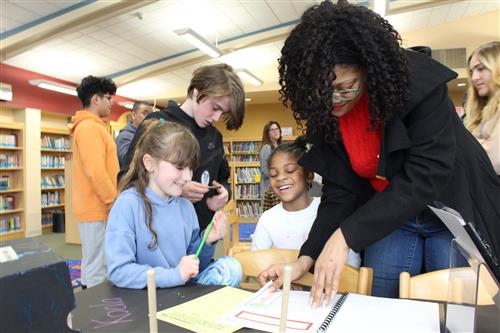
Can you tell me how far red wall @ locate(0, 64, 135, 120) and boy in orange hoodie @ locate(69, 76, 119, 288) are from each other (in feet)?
15.1

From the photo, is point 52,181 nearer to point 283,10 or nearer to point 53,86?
point 53,86

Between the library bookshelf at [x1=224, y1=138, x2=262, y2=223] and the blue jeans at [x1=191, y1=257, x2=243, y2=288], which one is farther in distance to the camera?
the library bookshelf at [x1=224, y1=138, x2=262, y2=223]

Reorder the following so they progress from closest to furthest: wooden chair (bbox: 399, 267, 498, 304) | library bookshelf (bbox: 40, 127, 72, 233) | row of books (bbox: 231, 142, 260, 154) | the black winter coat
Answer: wooden chair (bbox: 399, 267, 498, 304), the black winter coat, library bookshelf (bbox: 40, 127, 72, 233), row of books (bbox: 231, 142, 260, 154)

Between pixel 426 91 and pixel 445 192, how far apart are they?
290mm

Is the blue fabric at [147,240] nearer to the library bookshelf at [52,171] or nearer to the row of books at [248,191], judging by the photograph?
the row of books at [248,191]

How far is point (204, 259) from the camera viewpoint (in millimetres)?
1269

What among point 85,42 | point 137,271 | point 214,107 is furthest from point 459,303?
point 85,42

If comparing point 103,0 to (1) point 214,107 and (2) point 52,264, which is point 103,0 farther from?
(2) point 52,264

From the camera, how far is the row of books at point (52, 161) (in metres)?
7.48

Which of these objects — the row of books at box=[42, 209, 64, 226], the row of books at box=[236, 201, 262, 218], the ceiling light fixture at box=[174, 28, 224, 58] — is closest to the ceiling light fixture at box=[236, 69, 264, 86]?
the ceiling light fixture at box=[174, 28, 224, 58]

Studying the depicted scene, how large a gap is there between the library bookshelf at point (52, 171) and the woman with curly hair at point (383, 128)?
711cm

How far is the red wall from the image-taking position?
6.50 meters

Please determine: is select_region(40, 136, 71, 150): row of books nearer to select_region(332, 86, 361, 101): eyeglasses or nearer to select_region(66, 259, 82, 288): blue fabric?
select_region(66, 259, 82, 288): blue fabric

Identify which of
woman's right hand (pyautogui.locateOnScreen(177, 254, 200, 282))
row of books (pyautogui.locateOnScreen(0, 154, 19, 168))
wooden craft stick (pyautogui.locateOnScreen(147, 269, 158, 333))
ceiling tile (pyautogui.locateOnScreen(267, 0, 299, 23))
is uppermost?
ceiling tile (pyautogui.locateOnScreen(267, 0, 299, 23))
